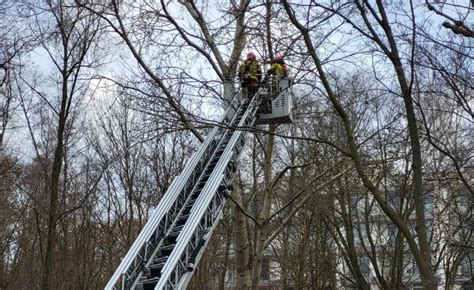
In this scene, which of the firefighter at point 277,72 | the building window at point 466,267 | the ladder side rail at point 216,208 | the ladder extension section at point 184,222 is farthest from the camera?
the building window at point 466,267

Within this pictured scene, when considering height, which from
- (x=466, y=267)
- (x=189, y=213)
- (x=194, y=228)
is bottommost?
(x=194, y=228)

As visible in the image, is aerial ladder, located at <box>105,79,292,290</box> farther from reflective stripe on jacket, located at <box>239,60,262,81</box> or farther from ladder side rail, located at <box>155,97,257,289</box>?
reflective stripe on jacket, located at <box>239,60,262,81</box>

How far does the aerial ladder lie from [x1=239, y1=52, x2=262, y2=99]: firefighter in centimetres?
21

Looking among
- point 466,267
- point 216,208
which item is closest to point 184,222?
point 216,208

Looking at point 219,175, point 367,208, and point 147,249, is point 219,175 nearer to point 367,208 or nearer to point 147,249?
point 147,249

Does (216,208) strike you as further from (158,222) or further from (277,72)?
(277,72)

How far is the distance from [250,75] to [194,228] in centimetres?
409

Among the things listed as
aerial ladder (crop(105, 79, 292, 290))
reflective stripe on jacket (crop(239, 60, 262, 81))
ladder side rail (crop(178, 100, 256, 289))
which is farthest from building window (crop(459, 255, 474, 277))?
ladder side rail (crop(178, 100, 256, 289))

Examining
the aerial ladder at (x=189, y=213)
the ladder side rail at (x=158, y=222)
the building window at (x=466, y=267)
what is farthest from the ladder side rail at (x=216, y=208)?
the building window at (x=466, y=267)

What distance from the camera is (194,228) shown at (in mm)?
6824

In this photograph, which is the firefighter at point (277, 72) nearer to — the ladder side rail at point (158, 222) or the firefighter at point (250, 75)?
the firefighter at point (250, 75)

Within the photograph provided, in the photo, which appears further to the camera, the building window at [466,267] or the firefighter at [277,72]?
the building window at [466,267]

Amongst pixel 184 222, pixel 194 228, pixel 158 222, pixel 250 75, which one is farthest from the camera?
pixel 250 75

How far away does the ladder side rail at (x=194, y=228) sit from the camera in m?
6.32
